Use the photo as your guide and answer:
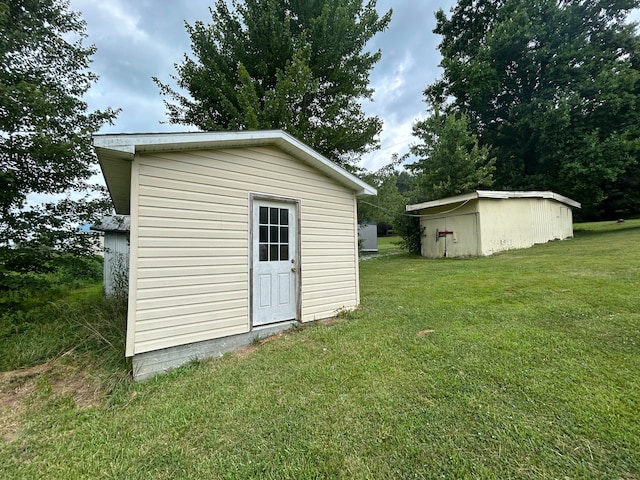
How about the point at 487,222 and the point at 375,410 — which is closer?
the point at 375,410

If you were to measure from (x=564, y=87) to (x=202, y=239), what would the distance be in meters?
21.7

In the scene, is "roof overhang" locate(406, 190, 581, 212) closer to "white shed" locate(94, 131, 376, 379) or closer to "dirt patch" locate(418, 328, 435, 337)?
"white shed" locate(94, 131, 376, 379)

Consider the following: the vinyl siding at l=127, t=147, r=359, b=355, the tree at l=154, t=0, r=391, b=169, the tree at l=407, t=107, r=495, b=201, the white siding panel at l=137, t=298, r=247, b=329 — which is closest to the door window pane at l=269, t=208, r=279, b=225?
the vinyl siding at l=127, t=147, r=359, b=355

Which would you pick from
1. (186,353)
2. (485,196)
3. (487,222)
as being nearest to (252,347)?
(186,353)

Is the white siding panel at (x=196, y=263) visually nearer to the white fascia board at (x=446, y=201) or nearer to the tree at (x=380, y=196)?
the tree at (x=380, y=196)

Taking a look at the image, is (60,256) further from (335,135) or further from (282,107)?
(335,135)

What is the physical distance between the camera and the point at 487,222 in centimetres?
1084

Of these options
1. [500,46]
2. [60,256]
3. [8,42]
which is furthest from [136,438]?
[500,46]

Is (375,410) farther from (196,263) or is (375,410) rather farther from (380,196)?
(380,196)

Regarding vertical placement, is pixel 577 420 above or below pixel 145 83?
below

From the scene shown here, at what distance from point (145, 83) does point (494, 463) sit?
38.2ft

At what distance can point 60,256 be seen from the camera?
548cm

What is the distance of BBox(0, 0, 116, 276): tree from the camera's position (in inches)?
193

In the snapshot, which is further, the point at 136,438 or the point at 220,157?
the point at 220,157
